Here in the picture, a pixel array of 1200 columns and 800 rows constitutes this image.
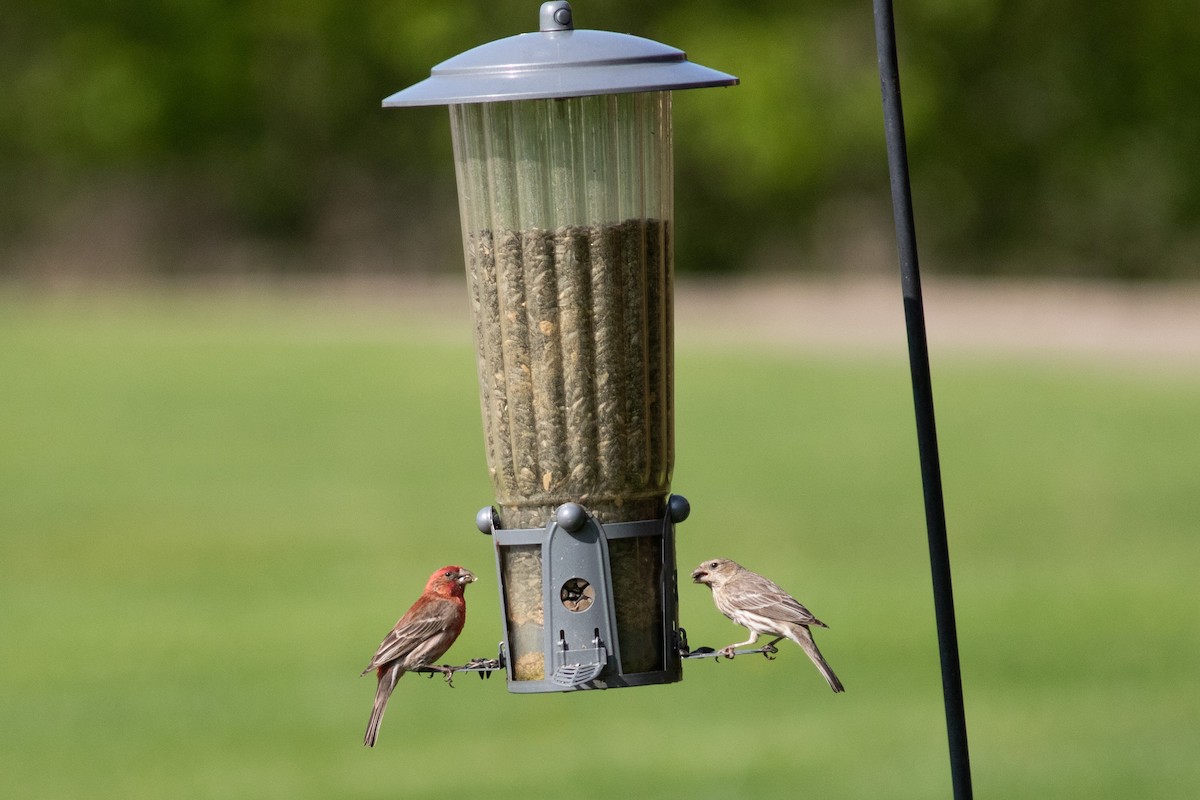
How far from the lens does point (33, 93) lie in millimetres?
61656

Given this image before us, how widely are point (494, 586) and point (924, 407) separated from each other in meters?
23.1

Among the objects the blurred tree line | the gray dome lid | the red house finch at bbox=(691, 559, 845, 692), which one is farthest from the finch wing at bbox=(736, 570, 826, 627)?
the blurred tree line

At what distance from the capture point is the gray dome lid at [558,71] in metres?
4.55

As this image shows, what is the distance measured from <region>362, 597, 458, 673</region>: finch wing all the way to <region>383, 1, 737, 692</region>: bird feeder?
22cm

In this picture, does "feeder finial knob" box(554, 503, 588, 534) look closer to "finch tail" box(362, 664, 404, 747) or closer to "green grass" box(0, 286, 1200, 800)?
"finch tail" box(362, 664, 404, 747)

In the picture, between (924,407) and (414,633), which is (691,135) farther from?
(924,407)

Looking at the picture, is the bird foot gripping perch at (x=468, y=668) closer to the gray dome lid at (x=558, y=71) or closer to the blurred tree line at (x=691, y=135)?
the gray dome lid at (x=558, y=71)

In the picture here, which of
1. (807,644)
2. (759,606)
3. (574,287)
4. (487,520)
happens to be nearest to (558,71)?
(574,287)

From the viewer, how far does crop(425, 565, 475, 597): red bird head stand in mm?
5227

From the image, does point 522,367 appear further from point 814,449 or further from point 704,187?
point 704,187

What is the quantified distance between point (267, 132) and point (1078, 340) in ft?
94.4

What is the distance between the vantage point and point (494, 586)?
27.0 metres

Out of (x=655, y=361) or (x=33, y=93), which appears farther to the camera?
(x=33, y=93)

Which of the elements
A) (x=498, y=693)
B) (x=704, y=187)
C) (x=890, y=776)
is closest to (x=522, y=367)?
(x=890, y=776)
